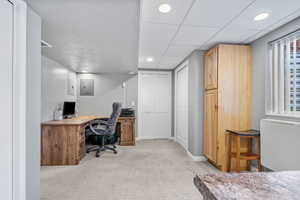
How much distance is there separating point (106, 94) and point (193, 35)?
3453 millimetres

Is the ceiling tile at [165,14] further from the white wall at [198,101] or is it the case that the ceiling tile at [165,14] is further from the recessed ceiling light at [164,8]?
the white wall at [198,101]

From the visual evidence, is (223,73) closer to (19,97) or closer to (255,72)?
(255,72)

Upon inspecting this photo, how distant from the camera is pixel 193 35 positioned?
8.46ft

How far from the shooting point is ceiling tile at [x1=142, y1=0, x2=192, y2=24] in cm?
173

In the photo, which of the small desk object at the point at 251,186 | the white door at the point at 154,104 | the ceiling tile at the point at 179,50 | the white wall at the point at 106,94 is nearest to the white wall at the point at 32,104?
the small desk object at the point at 251,186

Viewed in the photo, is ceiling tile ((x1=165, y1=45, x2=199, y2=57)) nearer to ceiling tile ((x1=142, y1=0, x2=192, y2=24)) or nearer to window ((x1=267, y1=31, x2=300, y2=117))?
ceiling tile ((x1=142, y1=0, x2=192, y2=24))

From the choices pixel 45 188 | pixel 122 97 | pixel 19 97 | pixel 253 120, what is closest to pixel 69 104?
pixel 122 97

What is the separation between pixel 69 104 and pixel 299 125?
14.5ft

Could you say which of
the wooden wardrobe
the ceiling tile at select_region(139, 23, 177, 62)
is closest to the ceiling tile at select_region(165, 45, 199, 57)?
the ceiling tile at select_region(139, 23, 177, 62)

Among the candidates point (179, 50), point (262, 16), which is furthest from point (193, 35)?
point (262, 16)

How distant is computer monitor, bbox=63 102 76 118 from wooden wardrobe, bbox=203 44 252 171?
11.4 ft

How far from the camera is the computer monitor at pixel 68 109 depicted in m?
4.05

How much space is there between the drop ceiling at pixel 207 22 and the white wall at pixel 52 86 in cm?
204

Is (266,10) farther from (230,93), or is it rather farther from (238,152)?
(238,152)
